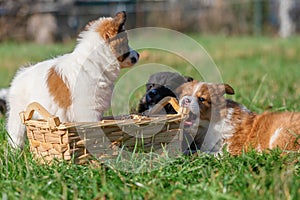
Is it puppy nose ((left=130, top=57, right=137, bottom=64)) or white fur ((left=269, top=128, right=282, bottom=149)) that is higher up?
puppy nose ((left=130, top=57, right=137, bottom=64))

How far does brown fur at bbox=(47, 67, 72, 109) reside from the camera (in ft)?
14.2

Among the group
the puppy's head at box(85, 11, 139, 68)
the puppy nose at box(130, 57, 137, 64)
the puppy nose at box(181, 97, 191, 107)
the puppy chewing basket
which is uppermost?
the puppy's head at box(85, 11, 139, 68)

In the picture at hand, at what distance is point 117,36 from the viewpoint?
439cm

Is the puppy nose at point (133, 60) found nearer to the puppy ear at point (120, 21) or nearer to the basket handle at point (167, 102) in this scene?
the puppy ear at point (120, 21)

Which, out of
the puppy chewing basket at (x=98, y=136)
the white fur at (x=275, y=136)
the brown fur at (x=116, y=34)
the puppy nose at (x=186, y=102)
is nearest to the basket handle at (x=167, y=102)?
the puppy chewing basket at (x=98, y=136)

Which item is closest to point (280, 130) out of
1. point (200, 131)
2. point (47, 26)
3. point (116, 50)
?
point (200, 131)

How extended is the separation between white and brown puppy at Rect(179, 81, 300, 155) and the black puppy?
148 millimetres

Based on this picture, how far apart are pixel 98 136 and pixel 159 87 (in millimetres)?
1533

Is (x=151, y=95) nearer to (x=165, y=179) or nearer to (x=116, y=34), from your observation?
(x=116, y=34)

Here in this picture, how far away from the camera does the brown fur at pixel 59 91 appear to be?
434 centimetres

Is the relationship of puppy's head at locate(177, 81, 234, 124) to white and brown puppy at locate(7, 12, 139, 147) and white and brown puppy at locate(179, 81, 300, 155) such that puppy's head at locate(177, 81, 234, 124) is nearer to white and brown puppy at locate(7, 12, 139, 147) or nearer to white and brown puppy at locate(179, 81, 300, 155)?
white and brown puppy at locate(179, 81, 300, 155)

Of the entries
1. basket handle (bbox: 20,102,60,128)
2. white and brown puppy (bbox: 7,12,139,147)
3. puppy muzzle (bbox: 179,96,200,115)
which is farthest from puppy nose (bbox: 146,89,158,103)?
basket handle (bbox: 20,102,60,128)

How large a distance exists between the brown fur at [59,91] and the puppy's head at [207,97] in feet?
4.03

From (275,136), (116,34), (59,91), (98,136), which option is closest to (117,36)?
(116,34)
